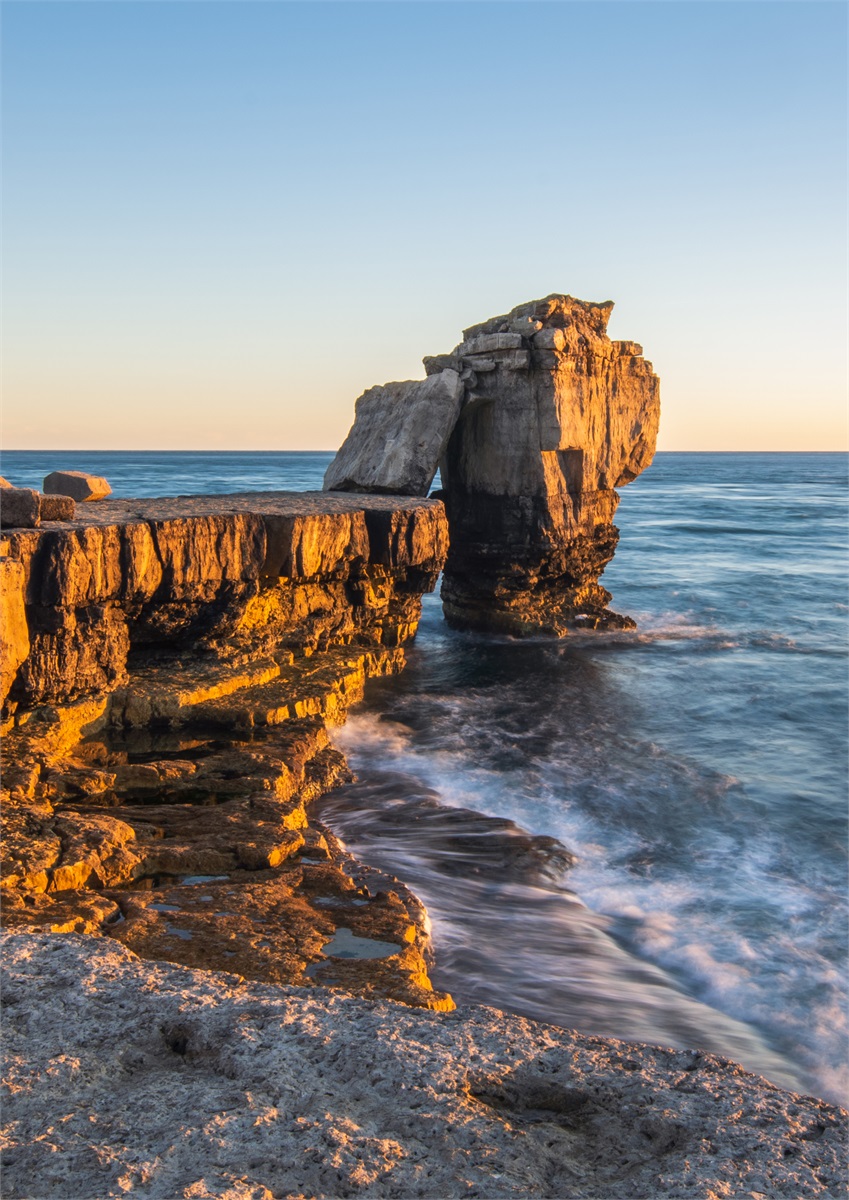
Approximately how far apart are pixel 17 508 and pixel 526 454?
32.2 ft

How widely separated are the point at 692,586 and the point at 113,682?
20072 mm

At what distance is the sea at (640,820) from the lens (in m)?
6.57

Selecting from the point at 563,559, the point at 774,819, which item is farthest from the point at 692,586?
the point at 774,819

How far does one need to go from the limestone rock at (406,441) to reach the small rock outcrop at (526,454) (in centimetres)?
2

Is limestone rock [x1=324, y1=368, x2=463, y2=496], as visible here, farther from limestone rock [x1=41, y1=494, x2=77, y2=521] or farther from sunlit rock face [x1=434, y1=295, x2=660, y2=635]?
limestone rock [x1=41, y1=494, x2=77, y2=521]

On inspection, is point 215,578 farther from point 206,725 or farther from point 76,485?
point 76,485

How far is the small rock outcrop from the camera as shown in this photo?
624 inches

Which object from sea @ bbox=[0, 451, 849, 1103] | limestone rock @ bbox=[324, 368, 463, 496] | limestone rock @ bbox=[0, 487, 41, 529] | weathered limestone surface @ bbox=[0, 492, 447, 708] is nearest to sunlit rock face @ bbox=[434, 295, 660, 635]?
limestone rock @ bbox=[324, 368, 463, 496]

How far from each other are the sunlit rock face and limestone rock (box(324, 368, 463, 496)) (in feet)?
2.83

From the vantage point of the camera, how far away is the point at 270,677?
11.2 meters

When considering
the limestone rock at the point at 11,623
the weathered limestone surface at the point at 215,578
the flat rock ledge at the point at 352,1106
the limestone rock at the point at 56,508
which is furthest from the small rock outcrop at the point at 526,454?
the flat rock ledge at the point at 352,1106

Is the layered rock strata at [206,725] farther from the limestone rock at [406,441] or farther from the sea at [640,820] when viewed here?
the limestone rock at [406,441]

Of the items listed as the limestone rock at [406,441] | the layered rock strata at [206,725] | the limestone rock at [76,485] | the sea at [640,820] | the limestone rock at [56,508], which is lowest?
the sea at [640,820]

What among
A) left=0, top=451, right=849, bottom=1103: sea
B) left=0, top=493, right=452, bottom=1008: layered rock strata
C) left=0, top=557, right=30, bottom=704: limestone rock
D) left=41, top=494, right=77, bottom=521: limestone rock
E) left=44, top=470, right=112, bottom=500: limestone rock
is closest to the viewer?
left=0, top=493, right=452, bottom=1008: layered rock strata
